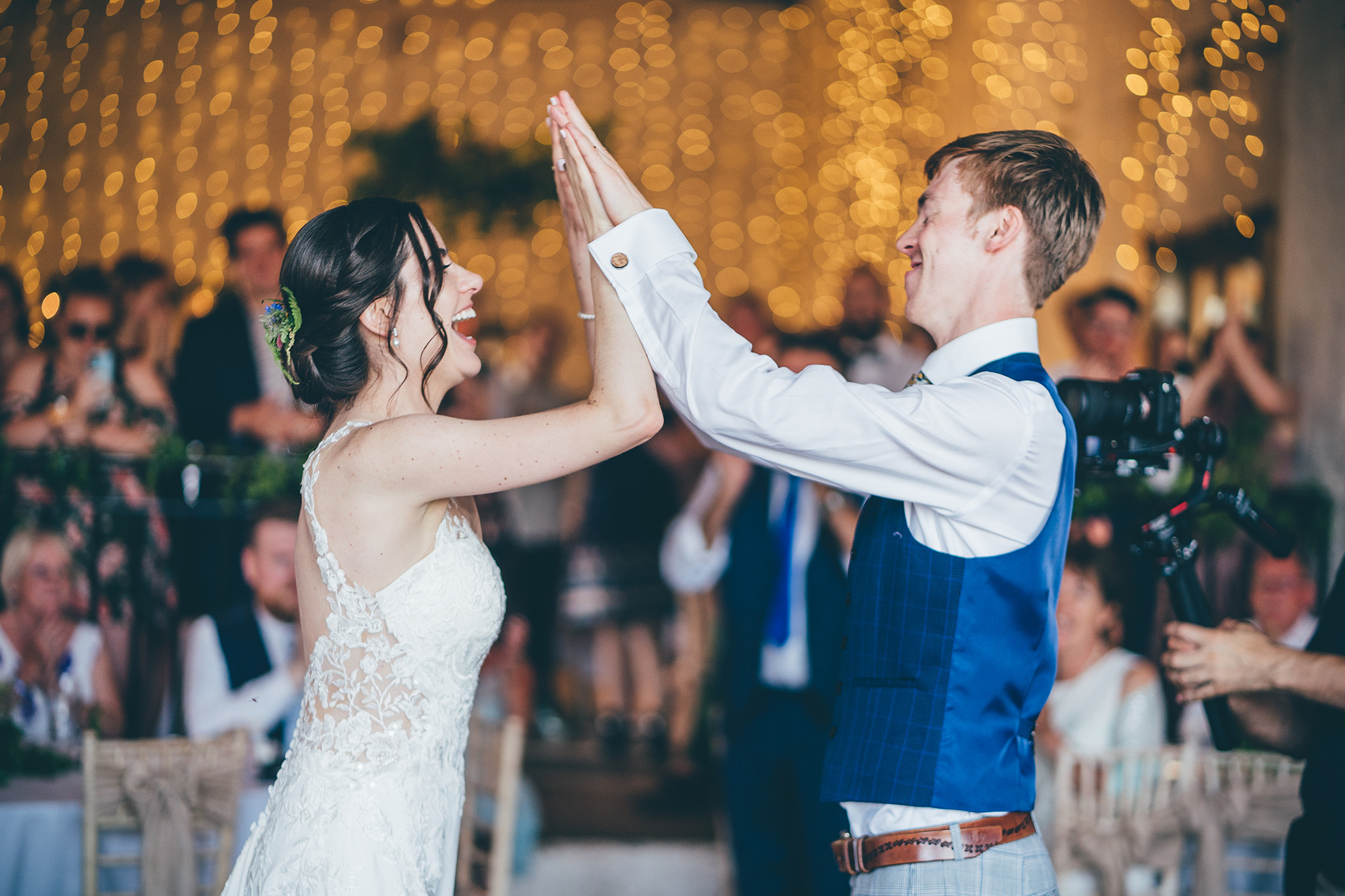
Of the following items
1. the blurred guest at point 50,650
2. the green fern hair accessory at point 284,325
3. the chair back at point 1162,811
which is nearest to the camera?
the green fern hair accessory at point 284,325

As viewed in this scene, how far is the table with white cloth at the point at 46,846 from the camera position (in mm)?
2252

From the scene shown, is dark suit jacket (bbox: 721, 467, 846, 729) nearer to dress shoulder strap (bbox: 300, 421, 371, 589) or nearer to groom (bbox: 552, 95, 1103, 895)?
groom (bbox: 552, 95, 1103, 895)

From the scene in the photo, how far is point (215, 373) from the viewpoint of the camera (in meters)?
3.37

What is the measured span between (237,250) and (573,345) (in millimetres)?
4377

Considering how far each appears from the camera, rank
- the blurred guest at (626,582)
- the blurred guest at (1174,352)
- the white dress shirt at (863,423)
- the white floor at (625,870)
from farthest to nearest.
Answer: the blurred guest at (626,582) < the blurred guest at (1174,352) < the white floor at (625,870) < the white dress shirt at (863,423)

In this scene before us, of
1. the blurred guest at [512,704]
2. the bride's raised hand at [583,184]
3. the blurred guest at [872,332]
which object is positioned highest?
the blurred guest at [872,332]

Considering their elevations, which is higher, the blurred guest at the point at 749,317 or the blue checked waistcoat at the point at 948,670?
the blurred guest at the point at 749,317

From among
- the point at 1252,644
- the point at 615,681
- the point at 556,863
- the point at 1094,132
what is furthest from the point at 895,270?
the point at 1252,644

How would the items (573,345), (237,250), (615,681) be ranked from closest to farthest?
(237,250) < (615,681) < (573,345)

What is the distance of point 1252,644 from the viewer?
65.9 inches

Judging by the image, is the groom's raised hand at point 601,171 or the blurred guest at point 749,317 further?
the blurred guest at point 749,317

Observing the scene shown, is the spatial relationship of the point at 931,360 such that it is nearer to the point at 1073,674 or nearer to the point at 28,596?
the point at 1073,674

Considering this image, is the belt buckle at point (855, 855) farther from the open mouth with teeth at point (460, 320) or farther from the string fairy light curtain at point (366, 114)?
the string fairy light curtain at point (366, 114)

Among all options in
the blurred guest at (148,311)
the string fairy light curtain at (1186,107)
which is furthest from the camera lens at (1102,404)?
the blurred guest at (148,311)
